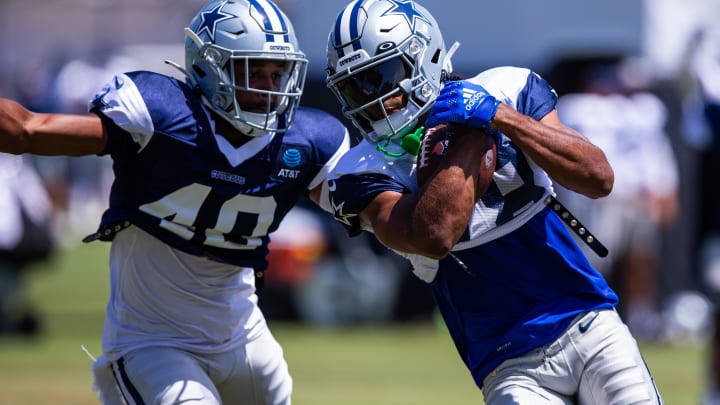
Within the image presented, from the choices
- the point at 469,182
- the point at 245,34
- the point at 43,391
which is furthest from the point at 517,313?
the point at 43,391

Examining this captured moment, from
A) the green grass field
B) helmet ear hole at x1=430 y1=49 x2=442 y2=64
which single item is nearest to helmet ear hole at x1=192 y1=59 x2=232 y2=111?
helmet ear hole at x1=430 y1=49 x2=442 y2=64

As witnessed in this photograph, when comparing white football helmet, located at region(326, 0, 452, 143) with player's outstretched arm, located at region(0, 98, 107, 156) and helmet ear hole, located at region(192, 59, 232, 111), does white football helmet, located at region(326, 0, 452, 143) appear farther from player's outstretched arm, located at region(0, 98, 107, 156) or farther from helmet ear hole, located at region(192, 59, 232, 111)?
player's outstretched arm, located at region(0, 98, 107, 156)

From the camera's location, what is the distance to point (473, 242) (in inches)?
167

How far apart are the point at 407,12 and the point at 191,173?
3.29 ft

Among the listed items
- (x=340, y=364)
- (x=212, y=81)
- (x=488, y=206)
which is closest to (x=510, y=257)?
(x=488, y=206)

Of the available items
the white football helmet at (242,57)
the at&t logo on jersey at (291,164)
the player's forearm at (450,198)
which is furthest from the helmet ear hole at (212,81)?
the player's forearm at (450,198)

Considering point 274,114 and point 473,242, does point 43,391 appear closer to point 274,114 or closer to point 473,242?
point 274,114

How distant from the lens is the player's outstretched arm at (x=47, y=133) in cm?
418

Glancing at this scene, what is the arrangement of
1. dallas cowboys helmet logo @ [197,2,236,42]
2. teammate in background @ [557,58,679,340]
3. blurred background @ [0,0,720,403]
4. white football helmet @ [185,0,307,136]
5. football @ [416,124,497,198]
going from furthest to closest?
teammate in background @ [557,58,679,340]
blurred background @ [0,0,720,403]
dallas cowboys helmet logo @ [197,2,236,42]
white football helmet @ [185,0,307,136]
football @ [416,124,497,198]

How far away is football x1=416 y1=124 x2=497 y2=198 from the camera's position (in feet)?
13.4

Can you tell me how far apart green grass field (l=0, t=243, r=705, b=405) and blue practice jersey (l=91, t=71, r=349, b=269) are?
366 cm

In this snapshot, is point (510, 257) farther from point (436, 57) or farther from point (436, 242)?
point (436, 57)

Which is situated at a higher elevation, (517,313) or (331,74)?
(331,74)

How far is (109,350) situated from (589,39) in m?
10.7
